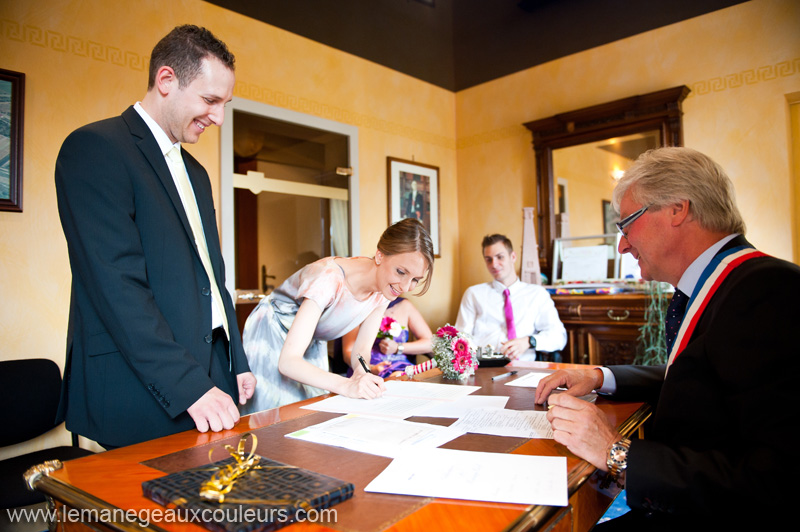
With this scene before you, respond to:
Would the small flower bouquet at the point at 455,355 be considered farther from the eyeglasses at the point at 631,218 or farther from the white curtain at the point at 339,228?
the white curtain at the point at 339,228

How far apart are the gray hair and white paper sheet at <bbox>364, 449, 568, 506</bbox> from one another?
2.54 feet

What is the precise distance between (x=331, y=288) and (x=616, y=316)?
285 centimetres

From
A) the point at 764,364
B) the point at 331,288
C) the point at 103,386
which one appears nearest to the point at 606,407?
the point at 764,364

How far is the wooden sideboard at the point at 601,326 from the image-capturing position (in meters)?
4.11

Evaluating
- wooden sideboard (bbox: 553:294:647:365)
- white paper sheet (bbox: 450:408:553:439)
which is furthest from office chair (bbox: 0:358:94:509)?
wooden sideboard (bbox: 553:294:647:365)

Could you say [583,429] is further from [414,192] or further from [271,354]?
[414,192]

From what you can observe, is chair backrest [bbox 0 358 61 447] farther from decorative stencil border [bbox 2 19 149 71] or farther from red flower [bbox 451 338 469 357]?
red flower [bbox 451 338 469 357]

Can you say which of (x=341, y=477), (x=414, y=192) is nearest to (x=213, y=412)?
(x=341, y=477)

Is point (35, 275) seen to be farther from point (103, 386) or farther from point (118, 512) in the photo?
point (118, 512)

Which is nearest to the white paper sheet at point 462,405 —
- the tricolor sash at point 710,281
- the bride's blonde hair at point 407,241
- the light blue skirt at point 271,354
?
the tricolor sash at point 710,281

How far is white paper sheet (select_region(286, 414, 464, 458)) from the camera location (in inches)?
49.1

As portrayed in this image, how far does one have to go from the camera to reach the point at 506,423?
1.47 metres

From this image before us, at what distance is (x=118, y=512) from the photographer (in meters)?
0.93

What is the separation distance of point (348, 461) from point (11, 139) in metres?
2.96
